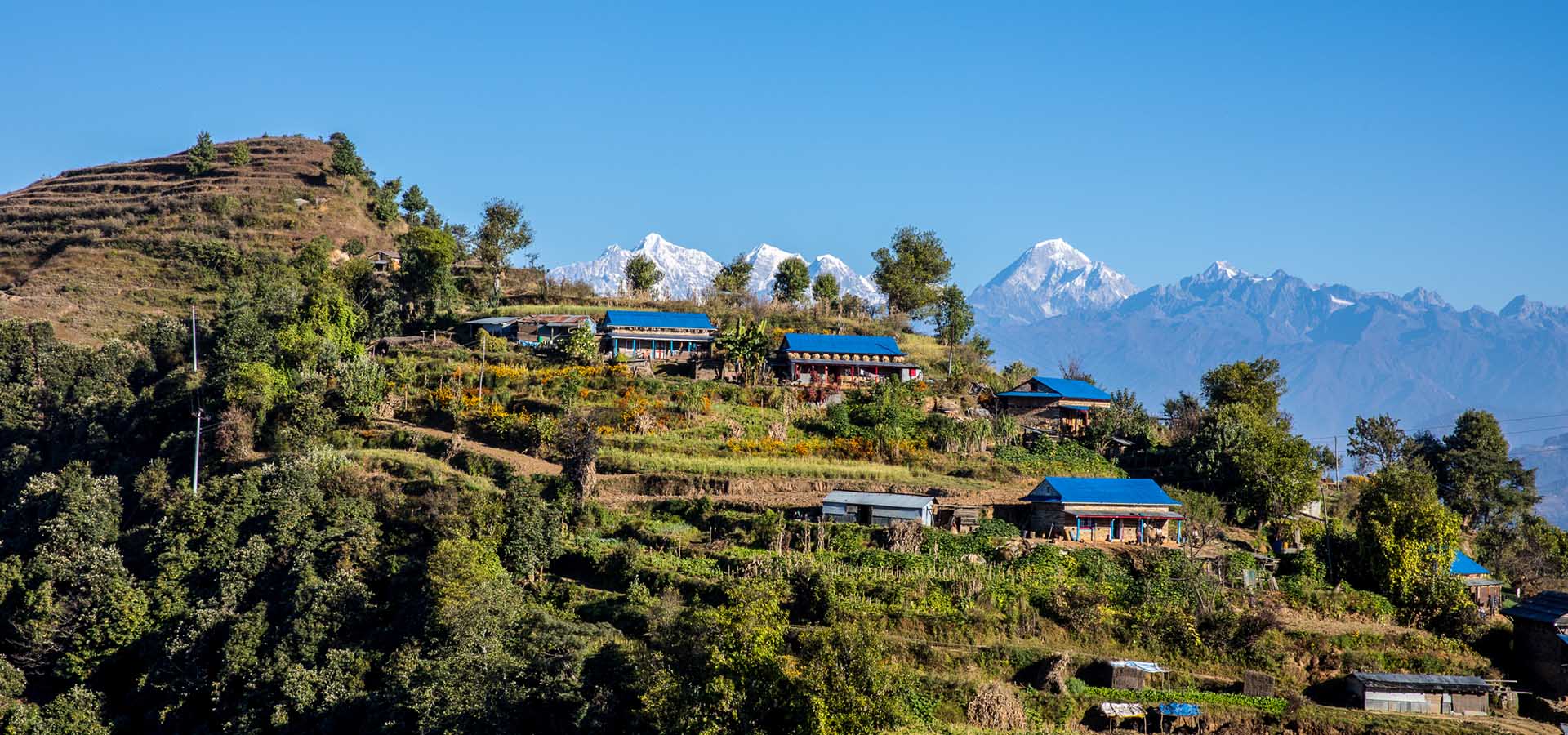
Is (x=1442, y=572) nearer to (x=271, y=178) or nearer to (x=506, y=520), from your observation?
(x=506, y=520)

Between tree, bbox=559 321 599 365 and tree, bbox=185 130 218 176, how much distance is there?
2182 inches

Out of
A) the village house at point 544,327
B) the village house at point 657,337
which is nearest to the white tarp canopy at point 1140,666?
the village house at point 657,337

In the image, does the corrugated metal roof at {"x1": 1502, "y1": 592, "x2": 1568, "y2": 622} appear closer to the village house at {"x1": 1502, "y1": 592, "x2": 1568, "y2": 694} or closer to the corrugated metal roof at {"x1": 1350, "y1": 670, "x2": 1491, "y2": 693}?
the village house at {"x1": 1502, "y1": 592, "x2": 1568, "y2": 694}

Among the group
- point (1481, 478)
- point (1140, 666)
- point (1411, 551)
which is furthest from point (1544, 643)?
point (1481, 478)

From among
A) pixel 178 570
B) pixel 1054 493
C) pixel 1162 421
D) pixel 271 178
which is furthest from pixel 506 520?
pixel 271 178

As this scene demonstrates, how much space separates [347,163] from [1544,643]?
8615cm

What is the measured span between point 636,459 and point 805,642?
18.5 m

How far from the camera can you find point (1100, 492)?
3944cm

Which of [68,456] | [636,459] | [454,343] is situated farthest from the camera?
[454,343]

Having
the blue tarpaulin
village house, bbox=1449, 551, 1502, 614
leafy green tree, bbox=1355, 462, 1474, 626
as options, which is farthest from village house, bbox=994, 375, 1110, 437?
the blue tarpaulin

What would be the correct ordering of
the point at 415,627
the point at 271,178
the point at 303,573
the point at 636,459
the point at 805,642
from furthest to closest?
1. the point at 271,178
2. the point at 636,459
3. the point at 303,573
4. the point at 415,627
5. the point at 805,642

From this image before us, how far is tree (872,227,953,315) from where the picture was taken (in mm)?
67625

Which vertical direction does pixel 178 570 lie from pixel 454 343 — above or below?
below

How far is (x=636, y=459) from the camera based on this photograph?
4109 cm
